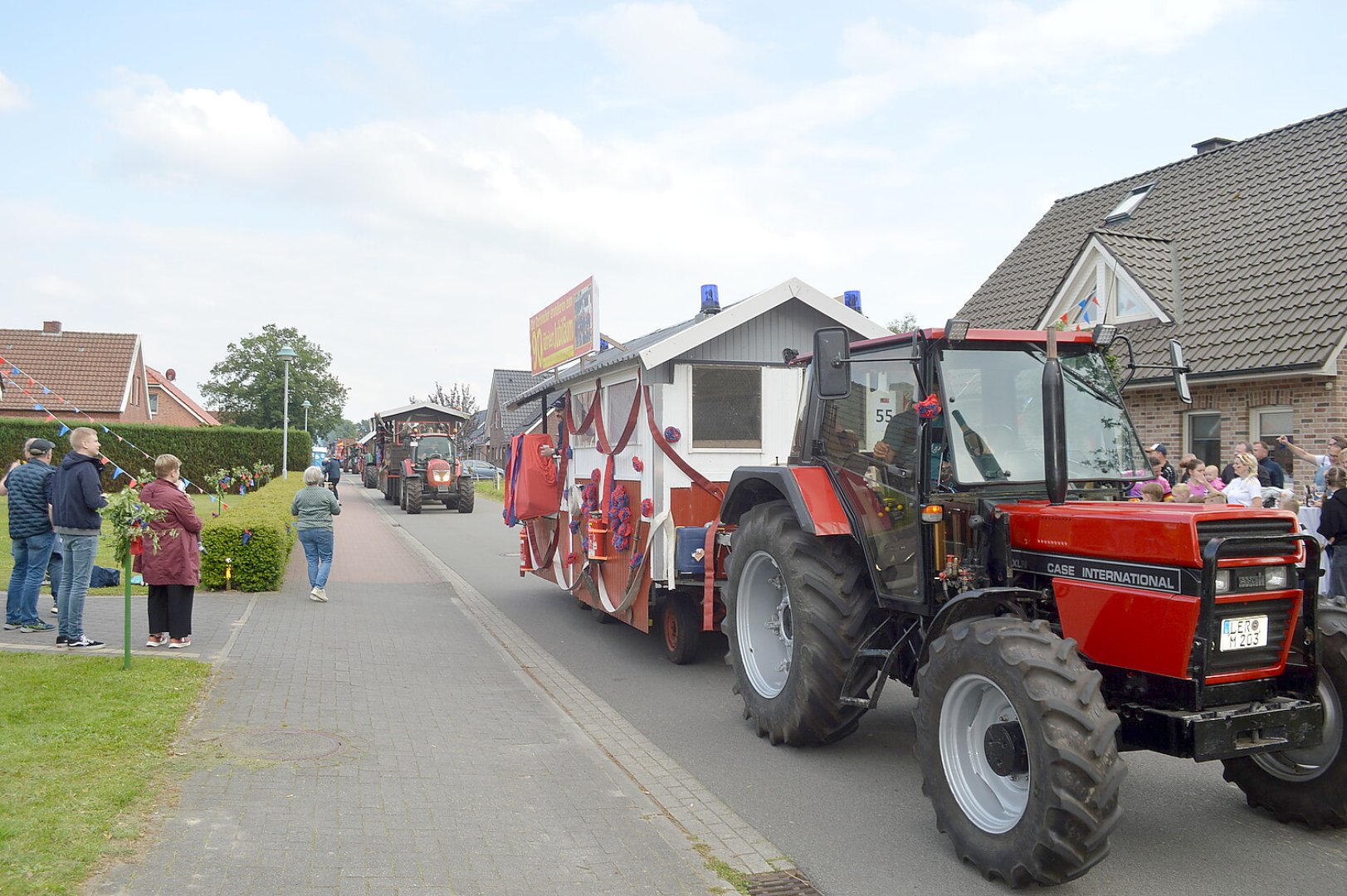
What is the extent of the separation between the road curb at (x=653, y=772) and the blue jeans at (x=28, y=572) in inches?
156

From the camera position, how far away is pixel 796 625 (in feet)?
19.5

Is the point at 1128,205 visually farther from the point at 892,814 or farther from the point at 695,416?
the point at 892,814

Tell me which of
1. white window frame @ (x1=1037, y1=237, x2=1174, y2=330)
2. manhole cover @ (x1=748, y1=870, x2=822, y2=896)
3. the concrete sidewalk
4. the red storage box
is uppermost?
white window frame @ (x1=1037, y1=237, x2=1174, y2=330)

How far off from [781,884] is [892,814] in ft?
3.43

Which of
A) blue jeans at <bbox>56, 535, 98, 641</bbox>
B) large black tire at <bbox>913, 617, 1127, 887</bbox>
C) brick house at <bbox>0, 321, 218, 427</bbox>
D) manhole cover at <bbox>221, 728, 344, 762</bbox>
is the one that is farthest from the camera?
brick house at <bbox>0, 321, 218, 427</bbox>

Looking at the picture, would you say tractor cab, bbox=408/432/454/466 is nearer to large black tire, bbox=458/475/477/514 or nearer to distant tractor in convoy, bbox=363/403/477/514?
distant tractor in convoy, bbox=363/403/477/514

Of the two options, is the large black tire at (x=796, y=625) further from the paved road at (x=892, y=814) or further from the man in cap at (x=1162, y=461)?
the man in cap at (x=1162, y=461)

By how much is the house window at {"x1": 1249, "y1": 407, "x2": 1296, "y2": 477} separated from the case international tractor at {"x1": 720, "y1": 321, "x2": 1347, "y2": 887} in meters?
8.49

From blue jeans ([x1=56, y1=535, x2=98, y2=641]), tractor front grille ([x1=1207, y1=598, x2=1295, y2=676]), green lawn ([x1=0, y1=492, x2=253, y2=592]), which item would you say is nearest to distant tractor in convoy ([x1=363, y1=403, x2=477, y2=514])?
green lawn ([x1=0, y1=492, x2=253, y2=592])

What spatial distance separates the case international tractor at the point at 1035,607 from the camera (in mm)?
4008

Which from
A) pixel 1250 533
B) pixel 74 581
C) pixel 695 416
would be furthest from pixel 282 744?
pixel 1250 533

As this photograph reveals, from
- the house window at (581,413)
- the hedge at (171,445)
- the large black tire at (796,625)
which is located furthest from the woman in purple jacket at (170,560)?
the hedge at (171,445)

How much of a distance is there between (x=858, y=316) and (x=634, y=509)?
2.58 metres

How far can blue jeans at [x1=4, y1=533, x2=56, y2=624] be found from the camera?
8805 millimetres
